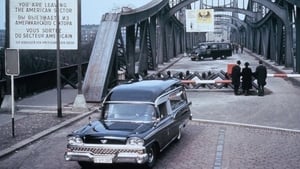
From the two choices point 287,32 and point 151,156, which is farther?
point 287,32

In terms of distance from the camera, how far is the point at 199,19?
77000 millimetres

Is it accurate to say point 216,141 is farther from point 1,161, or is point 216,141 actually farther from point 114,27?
point 114,27

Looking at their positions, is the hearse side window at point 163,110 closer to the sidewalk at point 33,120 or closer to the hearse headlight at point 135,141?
the hearse headlight at point 135,141

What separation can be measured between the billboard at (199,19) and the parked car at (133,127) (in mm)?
63507

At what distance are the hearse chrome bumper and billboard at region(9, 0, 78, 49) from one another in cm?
1045

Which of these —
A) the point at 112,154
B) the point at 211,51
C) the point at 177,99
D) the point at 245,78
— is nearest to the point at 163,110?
the point at 177,99

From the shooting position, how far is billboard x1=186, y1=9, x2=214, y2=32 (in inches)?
3014

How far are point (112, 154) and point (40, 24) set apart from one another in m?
11.4

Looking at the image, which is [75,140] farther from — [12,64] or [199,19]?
[199,19]

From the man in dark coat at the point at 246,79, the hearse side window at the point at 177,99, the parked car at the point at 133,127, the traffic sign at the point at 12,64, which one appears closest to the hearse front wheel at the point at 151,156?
the parked car at the point at 133,127

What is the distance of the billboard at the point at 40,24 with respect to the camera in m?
20.1

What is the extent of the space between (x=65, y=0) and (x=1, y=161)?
982cm

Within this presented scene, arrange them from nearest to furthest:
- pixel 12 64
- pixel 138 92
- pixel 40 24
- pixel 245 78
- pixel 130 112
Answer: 1. pixel 130 112
2. pixel 138 92
3. pixel 12 64
4. pixel 40 24
5. pixel 245 78

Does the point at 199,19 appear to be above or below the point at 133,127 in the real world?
above
